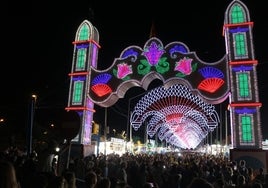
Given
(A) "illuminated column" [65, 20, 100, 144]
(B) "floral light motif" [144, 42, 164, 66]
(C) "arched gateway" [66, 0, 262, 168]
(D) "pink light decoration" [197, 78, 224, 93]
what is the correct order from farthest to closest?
(A) "illuminated column" [65, 20, 100, 144], (B) "floral light motif" [144, 42, 164, 66], (D) "pink light decoration" [197, 78, 224, 93], (C) "arched gateway" [66, 0, 262, 168]

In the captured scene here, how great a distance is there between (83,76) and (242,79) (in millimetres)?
14534

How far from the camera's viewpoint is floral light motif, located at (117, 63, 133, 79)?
28953 mm

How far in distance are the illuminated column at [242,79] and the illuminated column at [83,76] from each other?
12.9 m

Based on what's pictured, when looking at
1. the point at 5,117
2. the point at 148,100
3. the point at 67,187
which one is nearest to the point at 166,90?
the point at 148,100

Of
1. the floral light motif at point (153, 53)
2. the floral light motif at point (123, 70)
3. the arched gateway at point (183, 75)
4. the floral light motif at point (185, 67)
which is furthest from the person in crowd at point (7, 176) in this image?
the floral light motif at point (123, 70)

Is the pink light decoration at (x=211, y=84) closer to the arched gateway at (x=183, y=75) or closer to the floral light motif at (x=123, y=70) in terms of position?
the arched gateway at (x=183, y=75)

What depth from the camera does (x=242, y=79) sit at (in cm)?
2506

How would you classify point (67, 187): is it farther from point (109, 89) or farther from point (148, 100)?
point (148, 100)

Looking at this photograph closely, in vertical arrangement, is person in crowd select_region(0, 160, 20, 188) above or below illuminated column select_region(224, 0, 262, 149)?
below

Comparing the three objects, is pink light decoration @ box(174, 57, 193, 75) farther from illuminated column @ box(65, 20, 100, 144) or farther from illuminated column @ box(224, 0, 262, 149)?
illuminated column @ box(65, 20, 100, 144)

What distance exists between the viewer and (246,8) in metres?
27.0

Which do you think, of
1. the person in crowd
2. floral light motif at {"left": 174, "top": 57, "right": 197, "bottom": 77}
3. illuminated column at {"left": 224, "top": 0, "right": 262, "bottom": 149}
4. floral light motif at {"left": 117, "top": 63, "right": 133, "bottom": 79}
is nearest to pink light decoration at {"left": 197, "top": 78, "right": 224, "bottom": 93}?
illuminated column at {"left": 224, "top": 0, "right": 262, "bottom": 149}

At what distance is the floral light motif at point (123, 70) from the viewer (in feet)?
95.0

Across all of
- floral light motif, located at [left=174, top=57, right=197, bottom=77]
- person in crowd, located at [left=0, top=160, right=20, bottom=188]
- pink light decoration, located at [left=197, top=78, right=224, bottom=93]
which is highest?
floral light motif, located at [left=174, top=57, right=197, bottom=77]
